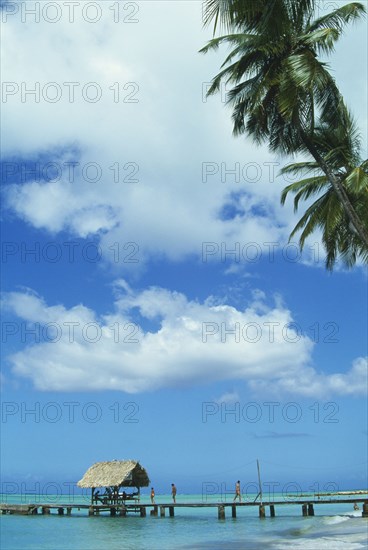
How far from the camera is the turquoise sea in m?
23.6

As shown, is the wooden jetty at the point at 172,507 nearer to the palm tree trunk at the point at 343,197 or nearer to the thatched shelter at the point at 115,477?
the thatched shelter at the point at 115,477

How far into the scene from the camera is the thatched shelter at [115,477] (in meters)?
38.8

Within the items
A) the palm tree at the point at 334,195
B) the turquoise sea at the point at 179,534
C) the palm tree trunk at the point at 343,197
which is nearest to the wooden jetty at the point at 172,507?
the turquoise sea at the point at 179,534

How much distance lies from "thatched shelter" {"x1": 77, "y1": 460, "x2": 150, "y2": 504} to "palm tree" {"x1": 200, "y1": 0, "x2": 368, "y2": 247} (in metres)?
29.0

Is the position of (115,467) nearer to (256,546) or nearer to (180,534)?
(180,534)

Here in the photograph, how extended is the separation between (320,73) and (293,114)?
1.05 m

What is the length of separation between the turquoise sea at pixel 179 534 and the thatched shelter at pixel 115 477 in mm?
1828

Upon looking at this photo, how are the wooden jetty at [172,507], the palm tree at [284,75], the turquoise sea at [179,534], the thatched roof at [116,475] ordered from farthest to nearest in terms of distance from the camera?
the thatched roof at [116,475]
the wooden jetty at [172,507]
the turquoise sea at [179,534]
the palm tree at [284,75]

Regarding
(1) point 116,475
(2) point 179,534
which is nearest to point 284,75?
(2) point 179,534

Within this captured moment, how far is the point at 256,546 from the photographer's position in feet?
74.6

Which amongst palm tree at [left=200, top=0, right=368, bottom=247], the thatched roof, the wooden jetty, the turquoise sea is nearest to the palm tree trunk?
palm tree at [left=200, top=0, right=368, bottom=247]

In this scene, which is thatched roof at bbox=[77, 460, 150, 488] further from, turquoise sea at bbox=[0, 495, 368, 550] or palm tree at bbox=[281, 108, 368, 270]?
palm tree at bbox=[281, 108, 368, 270]

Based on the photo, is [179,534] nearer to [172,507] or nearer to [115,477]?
[115,477]

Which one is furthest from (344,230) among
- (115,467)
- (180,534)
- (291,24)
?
(115,467)
